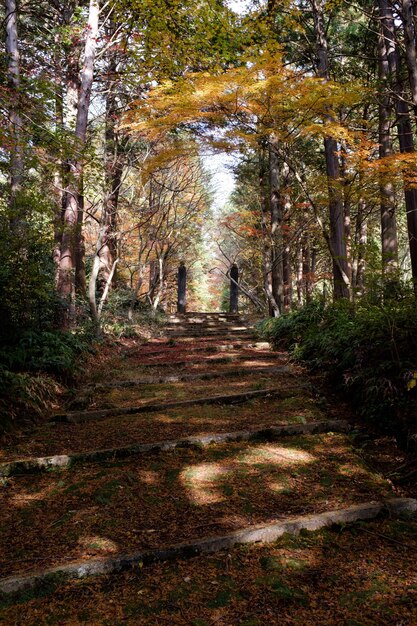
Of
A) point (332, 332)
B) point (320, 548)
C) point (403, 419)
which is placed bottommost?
point (320, 548)

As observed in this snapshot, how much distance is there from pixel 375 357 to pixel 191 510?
9.13 ft

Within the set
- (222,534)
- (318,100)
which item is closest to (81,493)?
(222,534)

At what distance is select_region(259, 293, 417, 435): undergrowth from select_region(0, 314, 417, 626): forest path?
1.33 feet

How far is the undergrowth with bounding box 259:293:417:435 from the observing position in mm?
3699

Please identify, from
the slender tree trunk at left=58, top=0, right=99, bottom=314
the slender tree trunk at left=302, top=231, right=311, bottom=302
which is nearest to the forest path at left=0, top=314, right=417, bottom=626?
the slender tree trunk at left=58, top=0, right=99, bottom=314

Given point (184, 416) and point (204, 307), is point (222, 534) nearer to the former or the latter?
point (184, 416)

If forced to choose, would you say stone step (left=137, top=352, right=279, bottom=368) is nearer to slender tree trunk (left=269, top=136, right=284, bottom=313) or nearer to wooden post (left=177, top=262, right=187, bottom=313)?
slender tree trunk (left=269, top=136, right=284, bottom=313)

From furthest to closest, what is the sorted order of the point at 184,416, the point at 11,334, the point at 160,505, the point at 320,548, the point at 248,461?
the point at 11,334
the point at 184,416
the point at 248,461
the point at 160,505
the point at 320,548

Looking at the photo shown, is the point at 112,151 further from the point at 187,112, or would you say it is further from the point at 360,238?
the point at 360,238

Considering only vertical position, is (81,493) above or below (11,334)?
below

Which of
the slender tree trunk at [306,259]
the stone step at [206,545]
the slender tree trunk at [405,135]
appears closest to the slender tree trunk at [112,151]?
the slender tree trunk at [405,135]

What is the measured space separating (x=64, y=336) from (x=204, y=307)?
26639 mm

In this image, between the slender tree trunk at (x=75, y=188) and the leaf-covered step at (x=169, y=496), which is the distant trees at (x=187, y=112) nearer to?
the slender tree trunk at (x=75, y=188)

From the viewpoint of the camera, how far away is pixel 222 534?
2293 mm
